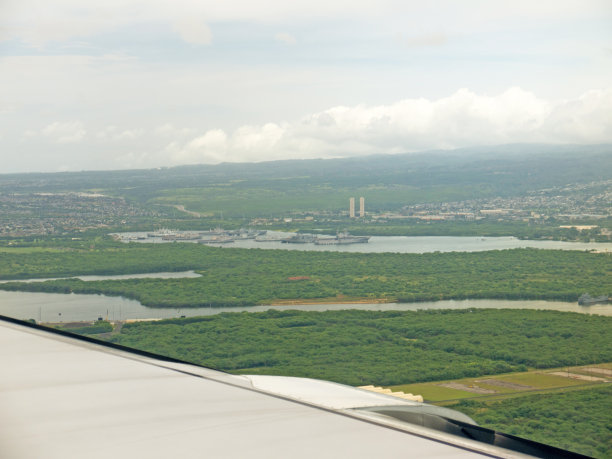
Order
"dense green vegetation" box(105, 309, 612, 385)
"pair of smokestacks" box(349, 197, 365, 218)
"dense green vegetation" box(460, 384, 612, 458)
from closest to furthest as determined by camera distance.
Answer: "dense green vegetation" box(460, 384, 612, 458) < "dense green vegetation" box(105, 309, 612, 385) < "pair of smokestacks" box(349, 197, 365, 218)

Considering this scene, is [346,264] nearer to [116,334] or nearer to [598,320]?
[598,320]

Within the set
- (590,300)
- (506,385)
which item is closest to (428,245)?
(590,300)

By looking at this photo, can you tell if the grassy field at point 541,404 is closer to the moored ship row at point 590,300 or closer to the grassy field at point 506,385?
the grassy field at point 506,385

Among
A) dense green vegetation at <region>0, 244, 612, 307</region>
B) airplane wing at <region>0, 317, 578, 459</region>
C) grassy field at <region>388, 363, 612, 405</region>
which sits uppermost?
airplane wing at <region>0, 317, 578, 459</region>

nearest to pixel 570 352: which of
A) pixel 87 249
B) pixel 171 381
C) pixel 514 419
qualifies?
pixel 514 419

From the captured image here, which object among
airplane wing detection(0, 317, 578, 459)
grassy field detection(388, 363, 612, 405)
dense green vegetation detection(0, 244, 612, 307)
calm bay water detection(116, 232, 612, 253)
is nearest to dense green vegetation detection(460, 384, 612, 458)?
grassy field detection(388, 363, 612, 405)

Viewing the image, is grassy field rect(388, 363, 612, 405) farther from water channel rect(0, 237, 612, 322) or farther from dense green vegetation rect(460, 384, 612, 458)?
water channel rect(0, 237, 612, 322)
